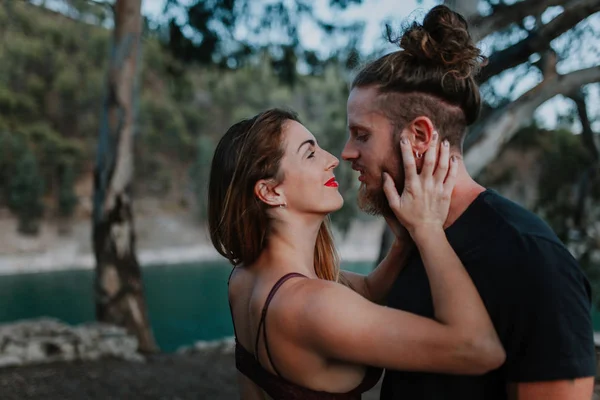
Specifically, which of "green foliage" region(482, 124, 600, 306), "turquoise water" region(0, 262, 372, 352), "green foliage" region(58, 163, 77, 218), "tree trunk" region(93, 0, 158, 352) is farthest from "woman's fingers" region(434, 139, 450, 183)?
"green foliage" region(58, 163, 77, 218)

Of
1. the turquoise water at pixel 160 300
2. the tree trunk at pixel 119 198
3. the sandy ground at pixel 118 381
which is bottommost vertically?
the turquoise water at pixel 160 300

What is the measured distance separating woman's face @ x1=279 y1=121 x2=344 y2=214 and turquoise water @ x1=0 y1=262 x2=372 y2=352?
48.2 ft

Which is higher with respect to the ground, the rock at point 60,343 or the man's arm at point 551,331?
the man's arm at point 551,331

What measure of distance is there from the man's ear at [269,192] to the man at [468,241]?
0.21 meters

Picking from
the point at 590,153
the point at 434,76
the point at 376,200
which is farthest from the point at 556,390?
the point at 590,153

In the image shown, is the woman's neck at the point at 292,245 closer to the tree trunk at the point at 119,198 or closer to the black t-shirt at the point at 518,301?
the black t-shirt at the point at 518,301

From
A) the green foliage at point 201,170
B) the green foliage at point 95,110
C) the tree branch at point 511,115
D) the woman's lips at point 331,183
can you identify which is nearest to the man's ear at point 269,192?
the woman's lips at point 331,183

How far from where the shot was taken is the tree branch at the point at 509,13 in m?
5.31

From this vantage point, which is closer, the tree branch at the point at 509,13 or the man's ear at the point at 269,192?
the man's ear at the point at 269,192

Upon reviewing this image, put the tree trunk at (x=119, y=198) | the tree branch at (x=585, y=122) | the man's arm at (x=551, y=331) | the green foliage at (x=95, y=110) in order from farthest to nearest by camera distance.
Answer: the green foliage at (x=95, y=110), the tree trunk at (x=119, y=198), the tree branch at (x=585, y=122), the man's arm at (x=551, y=331)

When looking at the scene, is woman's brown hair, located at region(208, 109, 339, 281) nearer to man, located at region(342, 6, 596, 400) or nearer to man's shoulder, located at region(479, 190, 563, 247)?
man, located at region(342, 6, 596, 400)

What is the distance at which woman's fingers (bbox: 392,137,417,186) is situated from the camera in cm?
129

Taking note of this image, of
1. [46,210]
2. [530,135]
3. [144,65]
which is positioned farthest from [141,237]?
[530,135]

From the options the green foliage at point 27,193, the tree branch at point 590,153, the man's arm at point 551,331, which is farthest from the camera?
the green foliage at point 27,193
